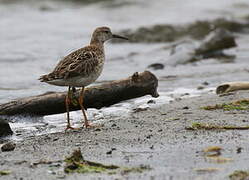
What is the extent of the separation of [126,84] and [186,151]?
2.69m

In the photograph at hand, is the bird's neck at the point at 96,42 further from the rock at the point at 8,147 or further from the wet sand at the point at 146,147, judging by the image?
the rock at the point at 8,147

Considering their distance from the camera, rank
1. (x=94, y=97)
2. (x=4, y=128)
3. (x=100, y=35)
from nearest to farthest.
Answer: (x=4, y=128)
(x=94, y=97)
(x=100, y=35)

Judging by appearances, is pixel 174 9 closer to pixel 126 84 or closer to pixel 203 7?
pixel 203 7

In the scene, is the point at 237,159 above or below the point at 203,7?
below

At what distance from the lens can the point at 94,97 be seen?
7.52 metres

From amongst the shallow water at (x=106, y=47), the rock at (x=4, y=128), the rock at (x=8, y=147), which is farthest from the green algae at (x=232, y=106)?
the rock at (x=8, y=147)

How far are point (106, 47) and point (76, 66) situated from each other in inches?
314

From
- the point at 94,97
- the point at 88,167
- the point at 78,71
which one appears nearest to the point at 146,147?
the point at 88,167

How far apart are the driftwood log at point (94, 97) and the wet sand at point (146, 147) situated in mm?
713

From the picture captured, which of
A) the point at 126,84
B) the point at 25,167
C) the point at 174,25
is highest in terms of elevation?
the point at 174,25

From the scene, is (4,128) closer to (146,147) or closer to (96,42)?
(146,147)

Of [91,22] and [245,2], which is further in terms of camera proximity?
[245,2]

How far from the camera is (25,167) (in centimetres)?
483

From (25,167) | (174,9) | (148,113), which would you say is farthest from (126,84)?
(174,9)
